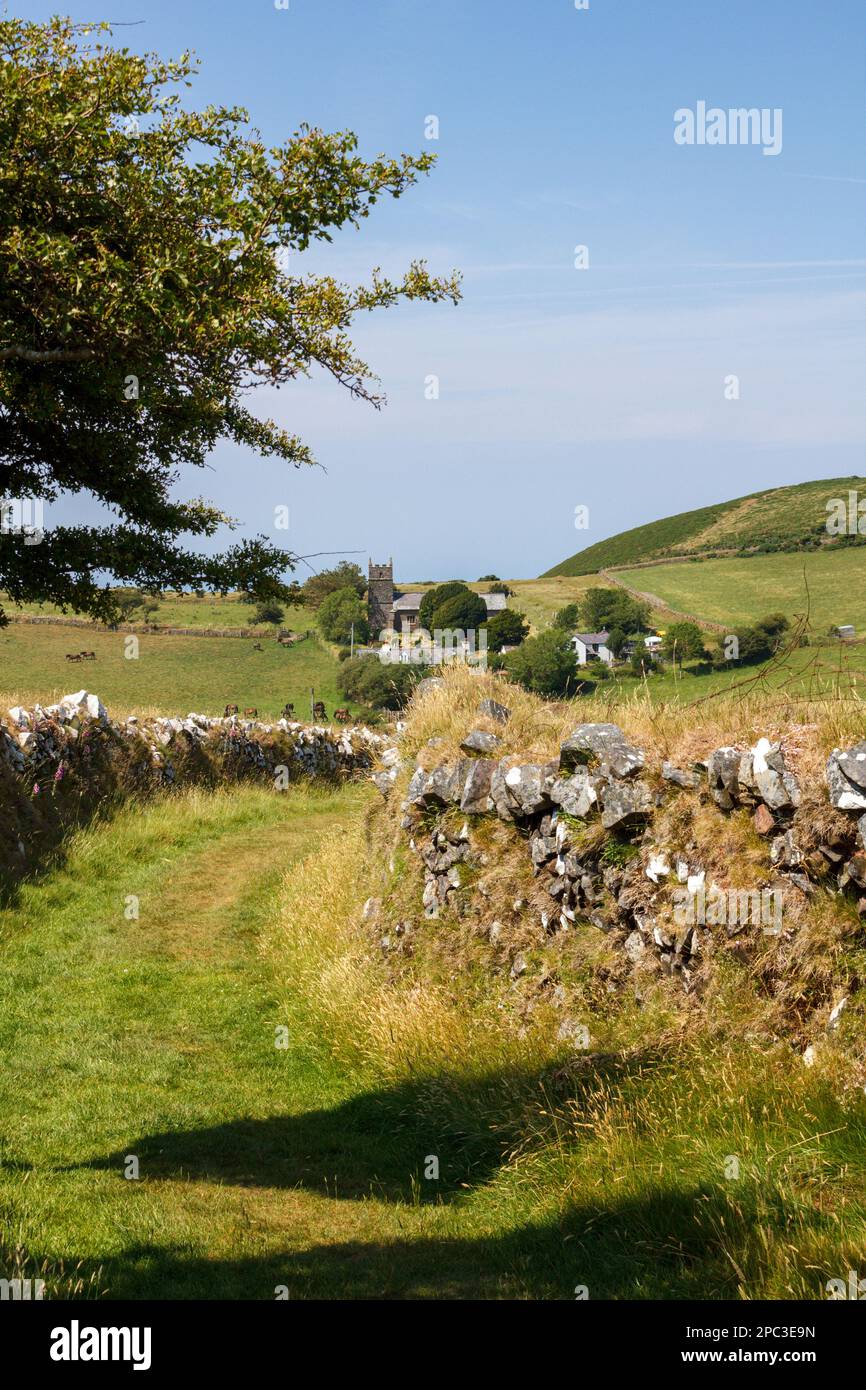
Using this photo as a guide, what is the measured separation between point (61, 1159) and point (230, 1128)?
1441 mm

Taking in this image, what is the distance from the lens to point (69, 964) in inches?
531

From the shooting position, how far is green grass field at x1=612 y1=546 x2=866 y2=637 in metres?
62.0

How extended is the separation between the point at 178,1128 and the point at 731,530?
128898mm

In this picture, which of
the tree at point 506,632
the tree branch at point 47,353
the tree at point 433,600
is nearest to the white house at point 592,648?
the tree at point 506,632

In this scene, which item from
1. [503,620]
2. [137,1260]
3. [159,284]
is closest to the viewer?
[137,1260]

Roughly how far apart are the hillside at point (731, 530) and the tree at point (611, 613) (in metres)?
43.3

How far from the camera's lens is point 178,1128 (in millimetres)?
8766

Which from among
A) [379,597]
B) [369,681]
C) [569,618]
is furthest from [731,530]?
[369,681]

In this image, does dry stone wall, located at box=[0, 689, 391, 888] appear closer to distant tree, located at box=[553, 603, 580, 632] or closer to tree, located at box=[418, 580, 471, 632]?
tree, located at box=[418, 580, 471, 632]

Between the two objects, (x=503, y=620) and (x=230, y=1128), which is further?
(x=503, y=620)

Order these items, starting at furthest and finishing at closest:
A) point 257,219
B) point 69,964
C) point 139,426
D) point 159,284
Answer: point 69,964, point 139,426, point 257,219, point 159,284

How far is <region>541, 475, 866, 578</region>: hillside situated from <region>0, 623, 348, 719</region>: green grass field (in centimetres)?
5753
